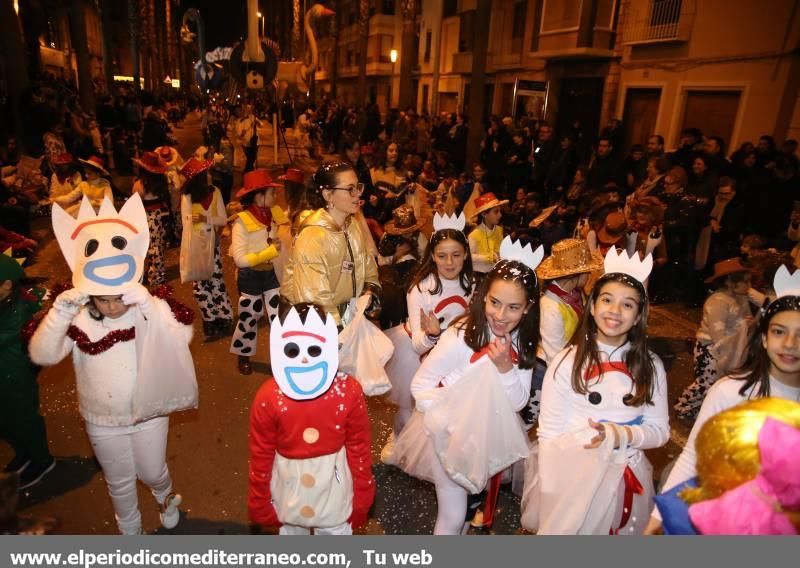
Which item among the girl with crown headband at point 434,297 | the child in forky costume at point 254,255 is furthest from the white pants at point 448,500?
the child in forky costume at point 254,255

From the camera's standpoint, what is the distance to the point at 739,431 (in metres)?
1.32

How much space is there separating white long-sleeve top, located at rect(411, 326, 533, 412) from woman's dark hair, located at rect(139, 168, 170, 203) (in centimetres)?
498

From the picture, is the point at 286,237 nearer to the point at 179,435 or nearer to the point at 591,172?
the point at 179,435

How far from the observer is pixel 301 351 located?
210cm

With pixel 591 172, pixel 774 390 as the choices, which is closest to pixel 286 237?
pixel 774 390

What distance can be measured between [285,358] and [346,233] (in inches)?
57.8

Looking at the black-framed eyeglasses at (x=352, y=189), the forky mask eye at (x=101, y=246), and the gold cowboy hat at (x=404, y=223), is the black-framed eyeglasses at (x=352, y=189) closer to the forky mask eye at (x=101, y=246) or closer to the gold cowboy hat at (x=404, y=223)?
the forky mask eye at (x=101, y=246)

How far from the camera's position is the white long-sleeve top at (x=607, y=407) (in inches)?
94.9

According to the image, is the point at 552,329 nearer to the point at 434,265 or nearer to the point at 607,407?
the point at 434,265

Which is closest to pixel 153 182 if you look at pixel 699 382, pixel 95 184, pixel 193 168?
pixel 95 184

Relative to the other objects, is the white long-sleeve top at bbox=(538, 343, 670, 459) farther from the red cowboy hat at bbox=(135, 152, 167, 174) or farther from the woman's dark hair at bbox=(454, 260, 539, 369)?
the red cowboy hat at bbox=(135, 152, 167, 174)

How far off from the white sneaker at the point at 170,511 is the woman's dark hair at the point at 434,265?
6.34 ft

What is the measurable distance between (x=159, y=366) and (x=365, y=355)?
1085 mm

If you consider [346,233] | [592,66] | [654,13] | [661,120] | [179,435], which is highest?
[654,13]
